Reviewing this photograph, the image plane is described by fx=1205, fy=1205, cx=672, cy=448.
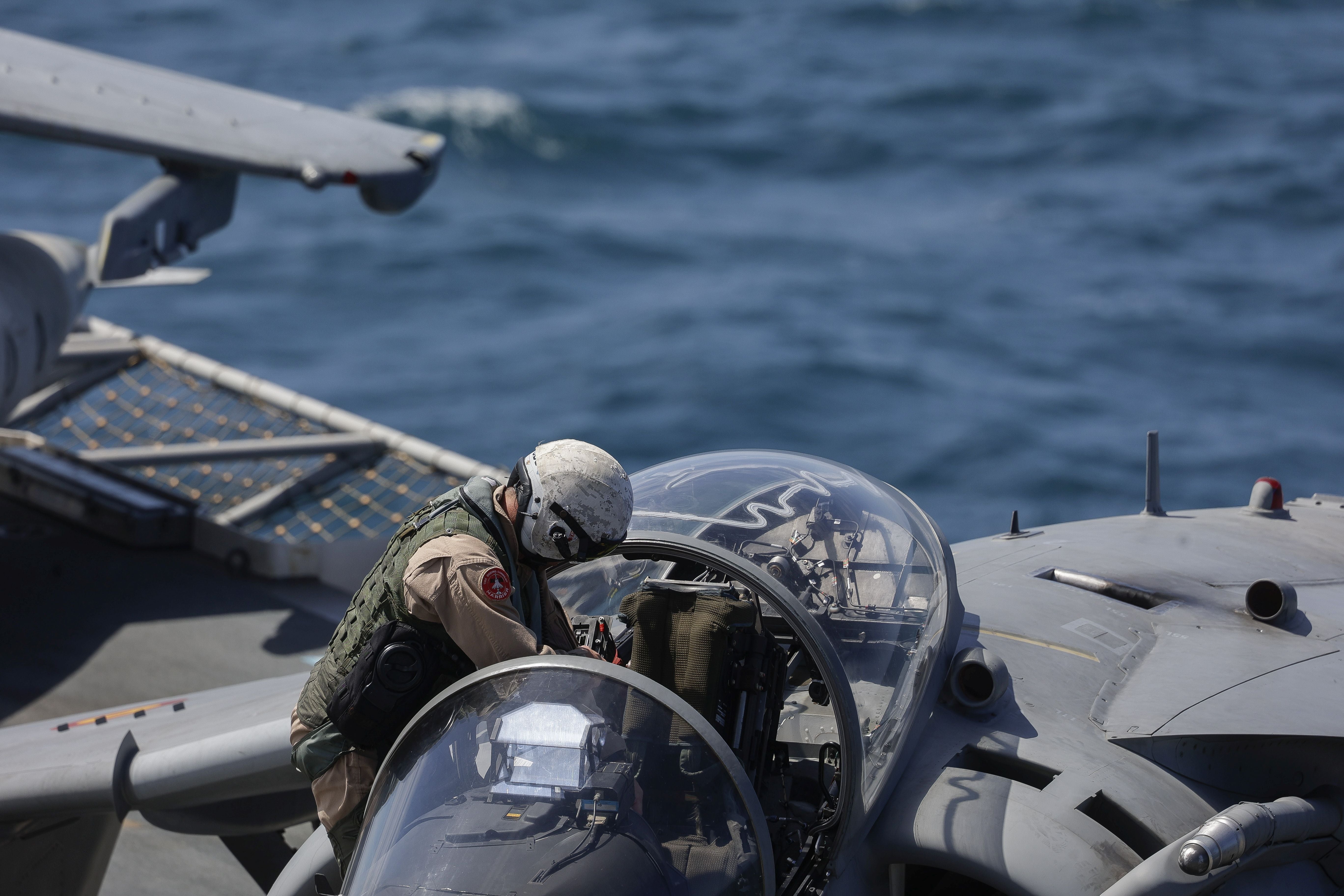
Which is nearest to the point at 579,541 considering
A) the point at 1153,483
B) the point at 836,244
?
the point at 1153,483

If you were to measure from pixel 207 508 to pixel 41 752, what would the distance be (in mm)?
7429

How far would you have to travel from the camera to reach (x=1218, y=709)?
172 inches

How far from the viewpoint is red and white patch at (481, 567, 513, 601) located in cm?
337

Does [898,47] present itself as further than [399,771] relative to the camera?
Yes

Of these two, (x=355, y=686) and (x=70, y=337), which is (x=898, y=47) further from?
(x=355, y=686)

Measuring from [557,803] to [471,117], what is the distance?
1563 inches

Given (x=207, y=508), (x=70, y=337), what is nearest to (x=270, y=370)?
(x=70, y=337)

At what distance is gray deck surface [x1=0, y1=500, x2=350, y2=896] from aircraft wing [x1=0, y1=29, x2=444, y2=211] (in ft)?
12.2

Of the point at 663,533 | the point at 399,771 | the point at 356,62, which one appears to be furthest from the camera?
the point at 356,62

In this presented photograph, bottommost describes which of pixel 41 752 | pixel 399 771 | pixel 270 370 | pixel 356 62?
pixel 270 370

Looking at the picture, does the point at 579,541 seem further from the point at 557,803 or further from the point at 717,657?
the point at 557,803

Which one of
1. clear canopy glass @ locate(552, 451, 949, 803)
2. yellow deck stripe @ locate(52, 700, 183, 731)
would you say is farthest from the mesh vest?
yellow deck stripe @ locate(52, 700, 183, 731)

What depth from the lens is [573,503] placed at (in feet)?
11.5

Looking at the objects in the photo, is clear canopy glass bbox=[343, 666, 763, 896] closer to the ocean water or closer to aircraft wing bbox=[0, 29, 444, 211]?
aircraft wing bbox=[0, 29, 444, 211]
